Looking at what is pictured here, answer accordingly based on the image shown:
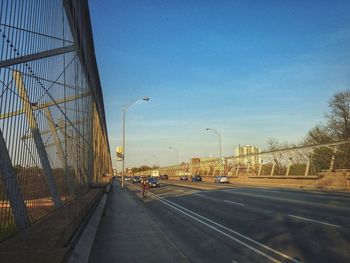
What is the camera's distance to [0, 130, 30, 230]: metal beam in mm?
6223

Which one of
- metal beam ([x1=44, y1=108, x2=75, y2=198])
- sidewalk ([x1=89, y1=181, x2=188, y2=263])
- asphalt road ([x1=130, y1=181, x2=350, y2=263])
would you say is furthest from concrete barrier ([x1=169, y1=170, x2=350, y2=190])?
metal beam ([x1=44, y1=108, x2=75, y2=198])

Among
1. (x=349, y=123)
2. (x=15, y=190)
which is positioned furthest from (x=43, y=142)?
(x=349, y=123)

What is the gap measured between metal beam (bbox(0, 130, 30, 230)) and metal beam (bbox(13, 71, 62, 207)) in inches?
43.8

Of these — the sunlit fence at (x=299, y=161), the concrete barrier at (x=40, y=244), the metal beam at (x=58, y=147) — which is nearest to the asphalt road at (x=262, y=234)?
the concrete barrier at (x=40, y=244)

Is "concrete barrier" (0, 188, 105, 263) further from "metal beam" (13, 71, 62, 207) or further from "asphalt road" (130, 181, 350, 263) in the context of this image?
"asphalt road" (130, 181, 350, 263)

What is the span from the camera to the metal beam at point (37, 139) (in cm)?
687

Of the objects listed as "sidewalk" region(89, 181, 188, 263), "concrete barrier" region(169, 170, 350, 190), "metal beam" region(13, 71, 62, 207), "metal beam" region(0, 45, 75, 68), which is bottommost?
"sidewalk" region(89, 181, 188, 263)

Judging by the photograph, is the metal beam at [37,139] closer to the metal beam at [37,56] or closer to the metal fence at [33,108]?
the metal fence at [33,108]

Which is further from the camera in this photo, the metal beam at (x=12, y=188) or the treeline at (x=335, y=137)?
the treeline at (x=335, y=137)

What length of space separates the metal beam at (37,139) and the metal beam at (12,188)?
111cm

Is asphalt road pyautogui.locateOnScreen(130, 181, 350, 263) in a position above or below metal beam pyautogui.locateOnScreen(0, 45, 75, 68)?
below

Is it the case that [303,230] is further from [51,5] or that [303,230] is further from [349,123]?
[349,123]

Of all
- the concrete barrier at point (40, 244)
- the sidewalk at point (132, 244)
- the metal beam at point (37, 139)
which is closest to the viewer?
the concrete barrier at point (40, 244)

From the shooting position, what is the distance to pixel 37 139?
8.05 metres
